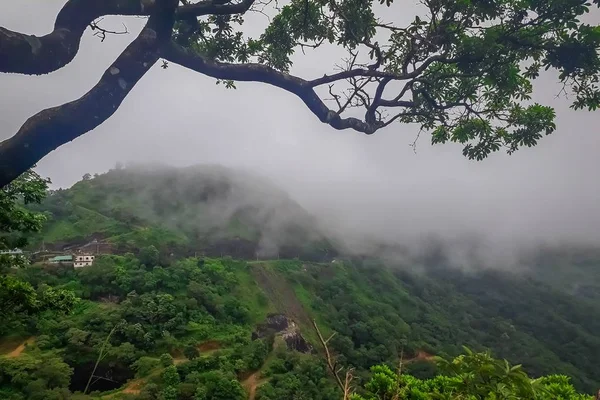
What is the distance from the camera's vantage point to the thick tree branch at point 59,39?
7.89 feet

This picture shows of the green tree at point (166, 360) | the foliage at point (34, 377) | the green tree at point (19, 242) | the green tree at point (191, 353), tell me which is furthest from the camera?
the green tree at point (191, 353)

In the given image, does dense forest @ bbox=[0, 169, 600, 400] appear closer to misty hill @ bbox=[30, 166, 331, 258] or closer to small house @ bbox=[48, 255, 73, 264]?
misty hill @ bbox=[30, 166, 331, 258]

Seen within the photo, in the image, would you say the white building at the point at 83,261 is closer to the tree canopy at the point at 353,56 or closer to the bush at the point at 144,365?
the bush at the point at 144,365

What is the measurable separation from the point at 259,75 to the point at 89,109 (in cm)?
151

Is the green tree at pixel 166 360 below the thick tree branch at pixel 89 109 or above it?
below

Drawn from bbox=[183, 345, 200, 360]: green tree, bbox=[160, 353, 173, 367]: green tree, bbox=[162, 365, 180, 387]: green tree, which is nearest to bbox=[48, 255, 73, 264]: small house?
bbox=[183, 345, 200, 360]: green tree

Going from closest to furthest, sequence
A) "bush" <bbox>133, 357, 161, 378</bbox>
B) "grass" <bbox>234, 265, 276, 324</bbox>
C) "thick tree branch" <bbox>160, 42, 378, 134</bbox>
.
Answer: "thick tree branch" <bbox>160, 42, 378, 134</bbox> < "bush" <bbox>133, 357, 161, 378</bbox> < "grass" <bbox>234, 265, 276, 324</bbox>

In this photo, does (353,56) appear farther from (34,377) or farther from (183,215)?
(183,215)

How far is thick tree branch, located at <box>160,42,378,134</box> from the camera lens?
346cm

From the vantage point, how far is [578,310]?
285 feet

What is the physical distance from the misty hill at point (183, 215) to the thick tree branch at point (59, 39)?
192 feet

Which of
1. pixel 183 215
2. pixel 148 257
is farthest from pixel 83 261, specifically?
pixel 183 215

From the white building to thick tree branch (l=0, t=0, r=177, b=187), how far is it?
48284 mm

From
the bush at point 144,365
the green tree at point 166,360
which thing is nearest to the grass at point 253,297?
the green tree at point 166,360
